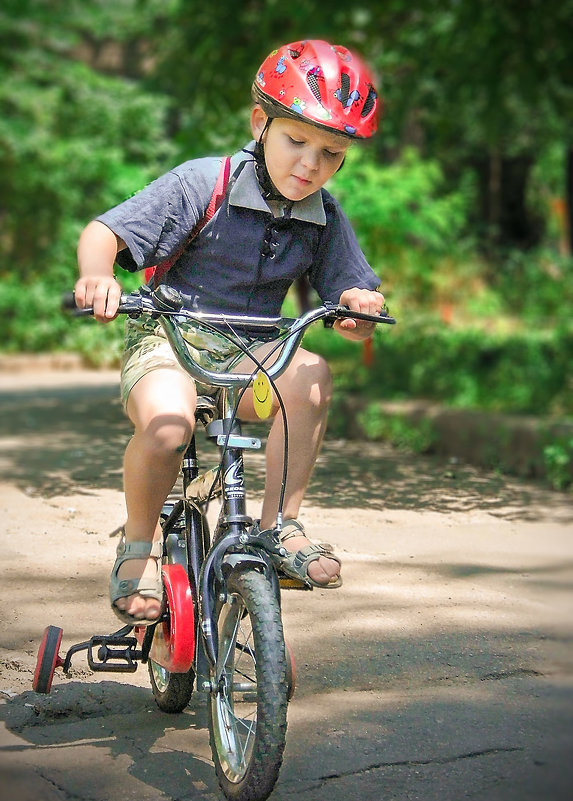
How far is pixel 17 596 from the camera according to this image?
4309mm

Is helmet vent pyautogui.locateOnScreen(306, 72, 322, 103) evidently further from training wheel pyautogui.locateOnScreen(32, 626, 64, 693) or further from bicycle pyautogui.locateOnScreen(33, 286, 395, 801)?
training wheel pyautogui.locateOnScreen(32, 626, 64, 693)

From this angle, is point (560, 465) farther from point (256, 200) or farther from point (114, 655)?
point (114, 655)

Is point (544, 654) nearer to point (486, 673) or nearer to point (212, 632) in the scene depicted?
point (486, 673)

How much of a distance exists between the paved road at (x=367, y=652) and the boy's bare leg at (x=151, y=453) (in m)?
0.48

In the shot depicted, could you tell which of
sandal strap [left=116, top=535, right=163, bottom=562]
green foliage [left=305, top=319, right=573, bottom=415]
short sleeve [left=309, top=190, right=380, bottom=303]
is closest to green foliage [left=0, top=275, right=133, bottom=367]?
green foliage [left=305, top=319, right=573, bottom=415]

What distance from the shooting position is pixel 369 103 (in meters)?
3.23

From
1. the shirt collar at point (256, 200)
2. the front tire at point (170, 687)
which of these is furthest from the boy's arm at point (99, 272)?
the front tire at point (170, 687)

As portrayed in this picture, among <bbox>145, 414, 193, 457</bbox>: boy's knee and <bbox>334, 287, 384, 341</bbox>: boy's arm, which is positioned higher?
<bbox>334, 287, 384, 341</bbox>: boy's arm

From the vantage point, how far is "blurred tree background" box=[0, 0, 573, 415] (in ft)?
A: 28.2

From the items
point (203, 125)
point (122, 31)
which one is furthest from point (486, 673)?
point (122, 31)

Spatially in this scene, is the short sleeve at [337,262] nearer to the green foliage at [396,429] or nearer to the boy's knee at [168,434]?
the boy's knee at [168,434]

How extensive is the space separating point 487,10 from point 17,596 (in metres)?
6.00

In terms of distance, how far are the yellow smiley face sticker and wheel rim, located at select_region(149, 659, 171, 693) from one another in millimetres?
831

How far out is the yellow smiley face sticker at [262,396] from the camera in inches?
113
